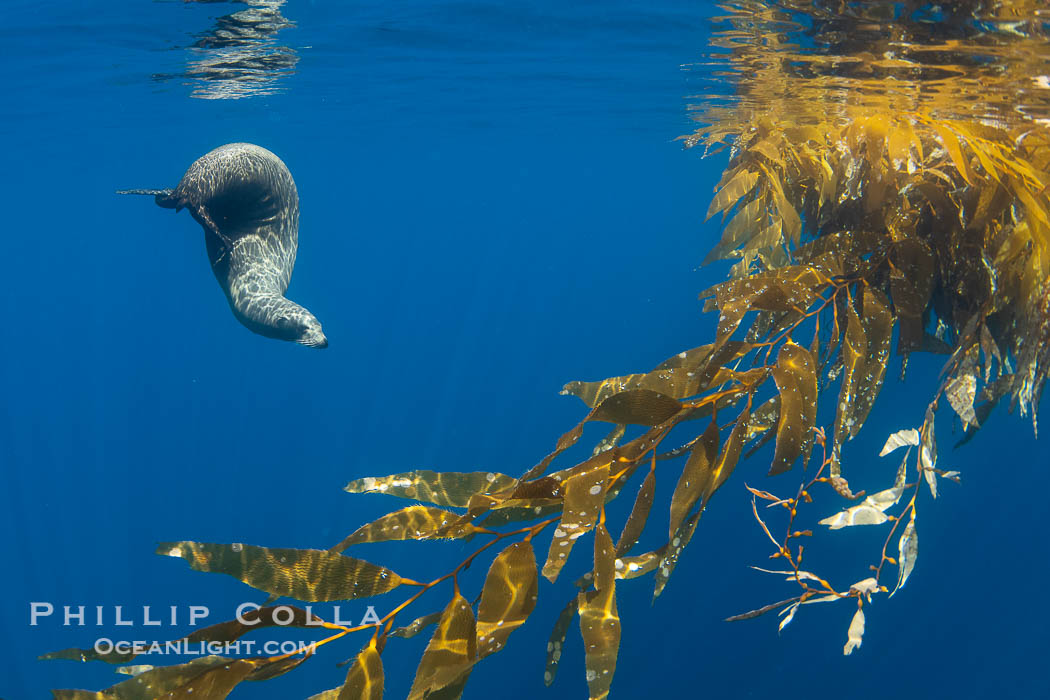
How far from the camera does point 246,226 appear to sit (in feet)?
15.6

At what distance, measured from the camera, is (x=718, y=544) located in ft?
48.5

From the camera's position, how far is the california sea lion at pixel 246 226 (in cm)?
427

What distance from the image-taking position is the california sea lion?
4273mm

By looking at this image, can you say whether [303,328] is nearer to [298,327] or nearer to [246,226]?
[298,327]

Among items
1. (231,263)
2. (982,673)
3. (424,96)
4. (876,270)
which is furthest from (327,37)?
(982,673)

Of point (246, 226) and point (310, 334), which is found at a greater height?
point (246, 226)

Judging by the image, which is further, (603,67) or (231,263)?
(603,67)

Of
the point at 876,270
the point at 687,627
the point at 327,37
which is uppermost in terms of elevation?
the point at 327,37

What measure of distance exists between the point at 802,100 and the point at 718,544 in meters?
10.3

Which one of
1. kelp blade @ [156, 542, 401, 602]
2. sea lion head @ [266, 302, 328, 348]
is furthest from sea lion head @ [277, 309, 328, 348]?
kelp blade @ [156, 542, 401, 602]

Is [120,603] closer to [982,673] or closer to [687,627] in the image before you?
[687,627]

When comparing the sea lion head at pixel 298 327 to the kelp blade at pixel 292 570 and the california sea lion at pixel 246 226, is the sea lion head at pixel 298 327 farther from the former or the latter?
the kelp blade at pixel 292 570

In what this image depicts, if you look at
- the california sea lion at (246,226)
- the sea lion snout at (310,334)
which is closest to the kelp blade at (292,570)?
the sea lion snout at (310,334)

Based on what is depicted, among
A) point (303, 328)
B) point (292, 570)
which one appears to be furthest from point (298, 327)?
point (292, 570)
